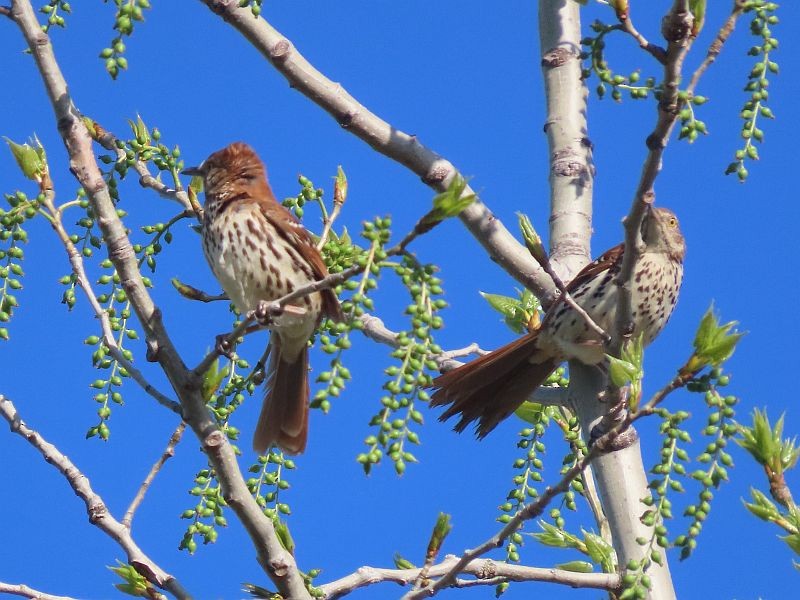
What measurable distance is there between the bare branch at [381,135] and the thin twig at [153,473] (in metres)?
1.09

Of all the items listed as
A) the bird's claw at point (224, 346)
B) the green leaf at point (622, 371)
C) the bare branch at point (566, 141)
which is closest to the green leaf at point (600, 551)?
the bare branch at point (566, 141)

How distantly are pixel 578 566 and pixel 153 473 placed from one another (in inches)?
51.2

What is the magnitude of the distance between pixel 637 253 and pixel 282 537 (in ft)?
3.59

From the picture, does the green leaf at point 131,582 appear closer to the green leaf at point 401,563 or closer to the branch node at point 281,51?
the green leaf at point 401,563

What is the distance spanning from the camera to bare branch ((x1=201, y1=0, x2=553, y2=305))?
339cm

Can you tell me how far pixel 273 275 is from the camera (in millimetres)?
3887

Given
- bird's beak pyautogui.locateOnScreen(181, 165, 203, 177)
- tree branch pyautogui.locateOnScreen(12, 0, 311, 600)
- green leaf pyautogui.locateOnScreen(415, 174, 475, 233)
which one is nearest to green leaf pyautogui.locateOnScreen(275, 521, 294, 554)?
tree branch pyautogui.locateOnScreen(12, 0, 311, 600)

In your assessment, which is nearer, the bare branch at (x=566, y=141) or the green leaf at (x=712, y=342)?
the green leaf at (x=712, y=342)

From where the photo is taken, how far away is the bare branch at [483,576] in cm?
305

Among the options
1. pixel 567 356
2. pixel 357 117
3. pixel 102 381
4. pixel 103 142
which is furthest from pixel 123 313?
pixel 567 356

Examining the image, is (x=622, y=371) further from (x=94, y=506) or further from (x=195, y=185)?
(x=195, y=185)

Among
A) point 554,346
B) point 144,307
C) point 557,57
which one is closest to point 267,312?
point 144,307

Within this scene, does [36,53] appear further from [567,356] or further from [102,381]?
[567,356]

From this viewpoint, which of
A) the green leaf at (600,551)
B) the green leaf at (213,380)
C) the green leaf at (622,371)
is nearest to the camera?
the green leaf at (622,371)
